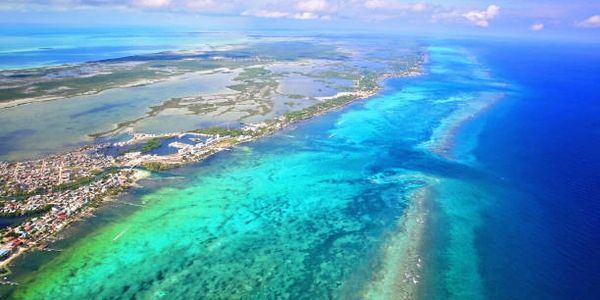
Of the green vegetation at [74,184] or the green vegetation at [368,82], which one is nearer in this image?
the green vegetation at [74,184]

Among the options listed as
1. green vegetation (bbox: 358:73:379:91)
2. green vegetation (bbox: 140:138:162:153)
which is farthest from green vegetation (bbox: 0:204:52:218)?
green vegetation (bbox: 358:73:379:91)

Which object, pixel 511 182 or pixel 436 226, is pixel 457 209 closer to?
pixel 436 226

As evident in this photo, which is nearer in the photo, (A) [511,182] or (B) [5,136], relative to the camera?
(A) [511,182]

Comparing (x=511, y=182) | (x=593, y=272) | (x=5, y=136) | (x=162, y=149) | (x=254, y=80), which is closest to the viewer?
(x=593, y=272)

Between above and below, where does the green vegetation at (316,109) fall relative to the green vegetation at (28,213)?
above

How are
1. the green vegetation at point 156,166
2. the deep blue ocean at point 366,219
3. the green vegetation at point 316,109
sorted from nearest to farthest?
the deep blue ocean at point 366,219
the green vegetation at point 156,166
the green vegetation at point 316,109

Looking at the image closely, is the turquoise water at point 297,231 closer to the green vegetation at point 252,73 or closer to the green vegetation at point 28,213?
the green vegetation at point 28,213

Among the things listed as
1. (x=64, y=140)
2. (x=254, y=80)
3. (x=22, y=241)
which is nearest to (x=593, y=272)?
(x=22, y=241)

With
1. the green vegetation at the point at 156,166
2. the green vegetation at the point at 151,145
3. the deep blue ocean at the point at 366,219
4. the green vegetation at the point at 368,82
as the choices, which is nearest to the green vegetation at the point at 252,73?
the green vegetation at the point at 368,82
